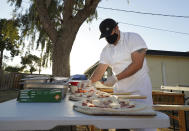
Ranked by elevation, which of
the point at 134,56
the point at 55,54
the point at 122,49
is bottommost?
the point at 134,56

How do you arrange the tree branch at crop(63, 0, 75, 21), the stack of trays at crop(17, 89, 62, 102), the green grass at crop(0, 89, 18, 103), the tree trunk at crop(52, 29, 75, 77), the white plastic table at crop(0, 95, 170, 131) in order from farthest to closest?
the green grass at crop(0, 89, 18, 103) → the tree branch at crop(63, 0, 75, 21) → the tree trunk at crop(52, 29, 75, 77) → the stack of trays at crop(17, 89, 62, 102) → the white plastic table at crop(0, 95, 170, 131)

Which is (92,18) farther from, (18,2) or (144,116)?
(144,116)

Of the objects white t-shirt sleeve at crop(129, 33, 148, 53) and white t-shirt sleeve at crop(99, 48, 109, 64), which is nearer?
white t-shirt sleeve at crop(129, 33, 148, 53)

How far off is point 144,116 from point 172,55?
340 inches

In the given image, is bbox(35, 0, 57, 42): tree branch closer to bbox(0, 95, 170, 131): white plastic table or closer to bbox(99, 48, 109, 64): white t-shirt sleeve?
bbox(99, 48, 109, 64): white t-shirt sleeve

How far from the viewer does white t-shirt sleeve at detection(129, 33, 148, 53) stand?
1617 mm

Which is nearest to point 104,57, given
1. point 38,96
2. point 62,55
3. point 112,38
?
point 112,38

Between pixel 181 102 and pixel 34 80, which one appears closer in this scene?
pixel 34 80

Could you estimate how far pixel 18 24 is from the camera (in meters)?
5.93

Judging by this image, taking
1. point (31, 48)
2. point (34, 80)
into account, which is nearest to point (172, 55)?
point (31, 48)

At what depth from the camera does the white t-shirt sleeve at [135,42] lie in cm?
162

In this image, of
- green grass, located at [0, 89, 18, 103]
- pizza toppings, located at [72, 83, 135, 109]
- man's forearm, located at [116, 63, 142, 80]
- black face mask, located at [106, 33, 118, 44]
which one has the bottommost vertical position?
green grass, located at [0, 89, 18, 103]

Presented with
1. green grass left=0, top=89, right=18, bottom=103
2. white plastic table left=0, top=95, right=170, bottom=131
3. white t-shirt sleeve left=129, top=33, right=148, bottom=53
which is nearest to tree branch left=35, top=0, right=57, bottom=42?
white t-shirt sleeve left=129, top=33, right=148, bottom=53

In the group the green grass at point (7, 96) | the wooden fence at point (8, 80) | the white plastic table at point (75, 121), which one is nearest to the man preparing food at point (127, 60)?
the white plastic table at point (75, 121)
